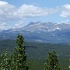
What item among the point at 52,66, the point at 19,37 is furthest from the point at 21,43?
the point at 52,66

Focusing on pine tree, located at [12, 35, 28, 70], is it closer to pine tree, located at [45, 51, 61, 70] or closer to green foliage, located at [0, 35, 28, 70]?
green foliage, located at [0, 35, 28, 70]

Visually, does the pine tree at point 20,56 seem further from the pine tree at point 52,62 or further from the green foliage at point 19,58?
the pine tree at point 52,62

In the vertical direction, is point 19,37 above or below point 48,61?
above

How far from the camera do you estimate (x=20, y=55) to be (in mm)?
32906

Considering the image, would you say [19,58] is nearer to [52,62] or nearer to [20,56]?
[20,56]

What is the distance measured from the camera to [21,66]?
33.5 m

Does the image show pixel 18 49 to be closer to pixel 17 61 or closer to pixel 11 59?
pixel 17 61

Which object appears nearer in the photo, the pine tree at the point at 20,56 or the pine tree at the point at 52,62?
the pine tree at the point at 20,56

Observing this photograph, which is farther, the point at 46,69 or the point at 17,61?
the point at 46,69

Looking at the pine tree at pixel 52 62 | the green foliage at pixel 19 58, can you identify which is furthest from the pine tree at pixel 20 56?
the pine tree at pixel 52 62

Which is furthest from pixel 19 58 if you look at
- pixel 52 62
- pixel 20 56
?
pixel 52 62

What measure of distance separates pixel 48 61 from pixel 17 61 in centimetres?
467

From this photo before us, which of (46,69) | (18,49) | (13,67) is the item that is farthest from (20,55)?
(46,69)

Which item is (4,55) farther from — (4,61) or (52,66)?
(52,66)
